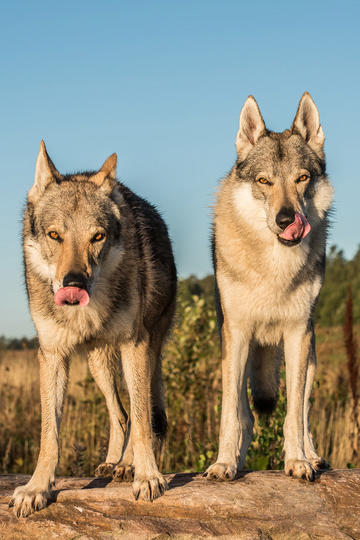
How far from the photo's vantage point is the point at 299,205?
15.2ft

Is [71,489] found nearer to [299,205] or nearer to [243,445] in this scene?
[243,445]

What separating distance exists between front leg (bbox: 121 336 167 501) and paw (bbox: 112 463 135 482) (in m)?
0.20

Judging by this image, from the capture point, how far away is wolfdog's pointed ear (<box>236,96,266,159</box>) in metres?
5.19

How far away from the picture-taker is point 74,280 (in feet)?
12.0

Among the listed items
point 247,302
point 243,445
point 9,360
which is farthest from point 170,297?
point 9,360

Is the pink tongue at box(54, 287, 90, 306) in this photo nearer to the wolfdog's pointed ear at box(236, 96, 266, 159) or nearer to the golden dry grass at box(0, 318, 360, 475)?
the wolfdog's pointed ear at box(236, 96, 266, 159)

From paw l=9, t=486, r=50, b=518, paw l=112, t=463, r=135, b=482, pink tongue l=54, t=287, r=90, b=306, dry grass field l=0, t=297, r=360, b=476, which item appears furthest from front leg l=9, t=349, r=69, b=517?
dry grass field l=0, t=297, r=360, b=476

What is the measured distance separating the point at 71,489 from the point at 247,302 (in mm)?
1944

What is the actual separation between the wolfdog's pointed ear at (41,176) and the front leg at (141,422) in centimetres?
133

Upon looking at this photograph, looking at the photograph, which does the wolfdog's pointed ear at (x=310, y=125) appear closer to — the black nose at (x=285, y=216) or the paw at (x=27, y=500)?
the black nose at (x=285, y=216)

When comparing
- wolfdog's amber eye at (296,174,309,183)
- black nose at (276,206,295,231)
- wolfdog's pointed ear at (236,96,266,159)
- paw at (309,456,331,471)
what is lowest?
paw at (309,456,331,471)

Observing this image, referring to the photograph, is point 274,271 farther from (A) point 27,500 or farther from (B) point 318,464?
(A) point 27,500

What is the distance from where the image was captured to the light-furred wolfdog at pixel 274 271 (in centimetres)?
457

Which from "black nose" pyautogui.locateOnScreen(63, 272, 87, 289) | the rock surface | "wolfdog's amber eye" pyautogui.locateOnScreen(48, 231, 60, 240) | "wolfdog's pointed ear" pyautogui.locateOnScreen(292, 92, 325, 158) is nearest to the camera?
"black nose" pyautogui.locateOnScreen(63, 272, 87, 289)
